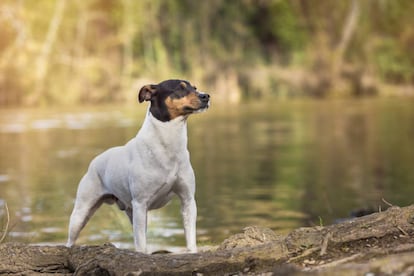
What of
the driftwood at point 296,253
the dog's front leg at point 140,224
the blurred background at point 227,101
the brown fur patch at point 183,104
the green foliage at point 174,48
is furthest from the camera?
the green foliage at point 174,48

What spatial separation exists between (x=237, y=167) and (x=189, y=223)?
50.3 ft

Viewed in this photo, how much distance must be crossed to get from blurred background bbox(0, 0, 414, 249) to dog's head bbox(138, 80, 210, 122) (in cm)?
524

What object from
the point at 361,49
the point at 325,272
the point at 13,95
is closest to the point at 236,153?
the point at 325,272

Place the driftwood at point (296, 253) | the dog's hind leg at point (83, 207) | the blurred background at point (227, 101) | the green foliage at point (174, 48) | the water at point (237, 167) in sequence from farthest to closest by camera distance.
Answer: the green foliage at point (174, 48), the blurred background at point (227, 101), the water at point (237, 167), the dog's hind leg at point (83, 207), the driftwood at point (296, 253)

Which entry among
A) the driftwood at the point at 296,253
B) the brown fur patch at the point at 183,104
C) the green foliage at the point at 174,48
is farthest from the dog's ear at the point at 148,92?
the green foliage at the point at 174,48

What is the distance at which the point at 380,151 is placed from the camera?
26.2m

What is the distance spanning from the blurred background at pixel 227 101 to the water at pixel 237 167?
5cm

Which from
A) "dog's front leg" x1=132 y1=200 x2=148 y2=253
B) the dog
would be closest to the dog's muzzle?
the dog

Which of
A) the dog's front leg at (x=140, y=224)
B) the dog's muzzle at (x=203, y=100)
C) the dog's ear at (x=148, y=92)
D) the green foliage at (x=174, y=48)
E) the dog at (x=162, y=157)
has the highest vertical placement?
the green foliage at (x=174, y=48)

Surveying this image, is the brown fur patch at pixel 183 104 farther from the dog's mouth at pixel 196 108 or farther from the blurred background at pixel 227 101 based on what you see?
the blurred background at pixel 227 101

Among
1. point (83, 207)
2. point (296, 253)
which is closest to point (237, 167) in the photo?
point (83, 207)

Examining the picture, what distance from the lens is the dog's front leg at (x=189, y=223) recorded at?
8.05m

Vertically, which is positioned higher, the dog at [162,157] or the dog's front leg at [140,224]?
the dog at [162,157]

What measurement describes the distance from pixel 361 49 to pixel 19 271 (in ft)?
177
